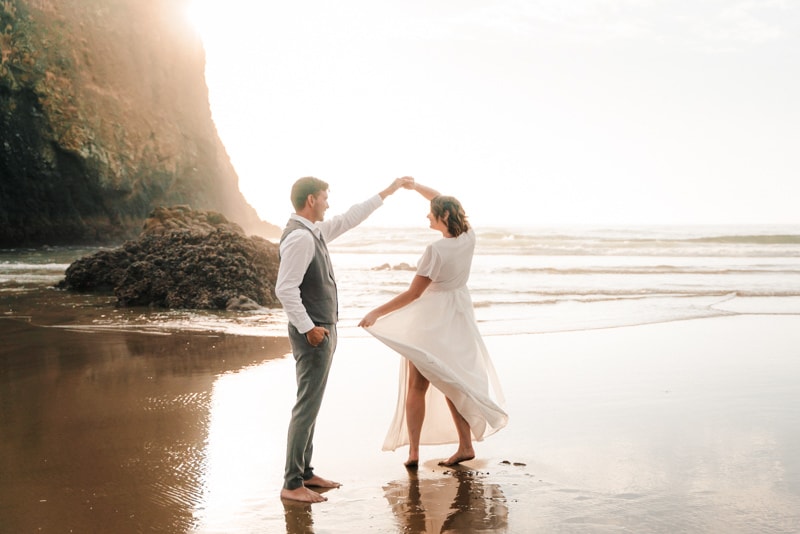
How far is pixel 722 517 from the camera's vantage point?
12.4ft

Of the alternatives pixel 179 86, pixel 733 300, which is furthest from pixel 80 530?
pixel 179 86

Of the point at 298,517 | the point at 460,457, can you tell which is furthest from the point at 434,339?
the point at 298,517

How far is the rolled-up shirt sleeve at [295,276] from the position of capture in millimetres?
4102

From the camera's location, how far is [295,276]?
411cm

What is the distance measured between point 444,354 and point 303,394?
99cm

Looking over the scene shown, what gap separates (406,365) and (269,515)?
1434 mm

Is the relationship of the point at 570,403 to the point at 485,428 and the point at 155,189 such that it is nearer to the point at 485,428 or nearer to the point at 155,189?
the point at 485,428

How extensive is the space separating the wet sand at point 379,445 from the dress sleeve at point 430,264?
1248mm

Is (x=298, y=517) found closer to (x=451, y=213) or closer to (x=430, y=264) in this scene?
(x=430, y=264)

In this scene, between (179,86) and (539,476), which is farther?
(179,86)

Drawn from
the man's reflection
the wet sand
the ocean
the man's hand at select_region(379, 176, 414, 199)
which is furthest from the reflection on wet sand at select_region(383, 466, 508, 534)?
the ocean

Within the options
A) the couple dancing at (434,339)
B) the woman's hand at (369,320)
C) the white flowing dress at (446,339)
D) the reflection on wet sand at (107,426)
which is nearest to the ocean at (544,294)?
the reflection on wet sand at (107,426)

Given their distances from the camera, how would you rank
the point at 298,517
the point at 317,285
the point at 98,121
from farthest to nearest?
the point at 98,121 < the point at 317,285 < the point at 298,517

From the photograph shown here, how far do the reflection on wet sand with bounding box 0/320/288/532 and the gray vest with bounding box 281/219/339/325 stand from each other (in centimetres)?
123
